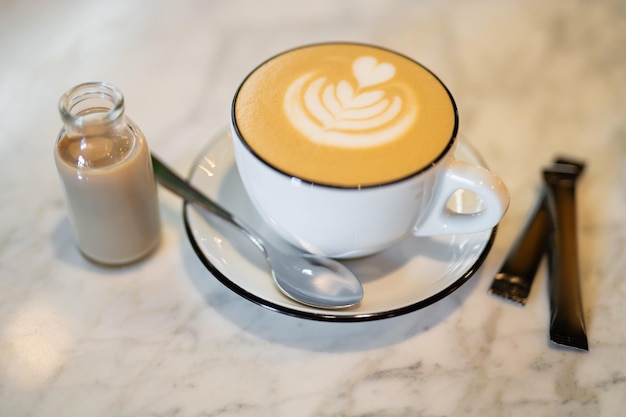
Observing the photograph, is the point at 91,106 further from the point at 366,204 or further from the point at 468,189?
the point at 468,189

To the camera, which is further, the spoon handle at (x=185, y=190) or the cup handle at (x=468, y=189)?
the spoon handle at (x=185, y=190)

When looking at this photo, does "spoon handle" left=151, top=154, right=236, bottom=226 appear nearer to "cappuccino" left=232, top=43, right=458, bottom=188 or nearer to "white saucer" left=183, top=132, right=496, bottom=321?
"white saucer" left=183, top=132, right=496, bottom=321

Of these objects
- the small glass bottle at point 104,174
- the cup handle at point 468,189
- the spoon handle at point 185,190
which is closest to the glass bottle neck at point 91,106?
the small glass bottle at point 104,174

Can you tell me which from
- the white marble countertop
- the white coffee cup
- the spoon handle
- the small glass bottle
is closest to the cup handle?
the white coffee cup

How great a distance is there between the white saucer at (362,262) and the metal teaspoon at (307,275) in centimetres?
1

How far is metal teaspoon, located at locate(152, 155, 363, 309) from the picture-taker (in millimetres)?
759

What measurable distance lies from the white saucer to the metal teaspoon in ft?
0.04

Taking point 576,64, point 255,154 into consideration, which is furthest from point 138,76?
point 576,64

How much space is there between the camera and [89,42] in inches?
46.9

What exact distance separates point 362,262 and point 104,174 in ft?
1.13

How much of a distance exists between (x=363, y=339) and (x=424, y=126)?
0.27 metres

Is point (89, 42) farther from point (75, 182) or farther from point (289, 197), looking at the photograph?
point (289, 197)

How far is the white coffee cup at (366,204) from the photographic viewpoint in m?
0.69

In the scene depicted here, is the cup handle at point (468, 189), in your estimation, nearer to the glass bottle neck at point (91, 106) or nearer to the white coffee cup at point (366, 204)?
the white coffee cup at point (366, 204)
